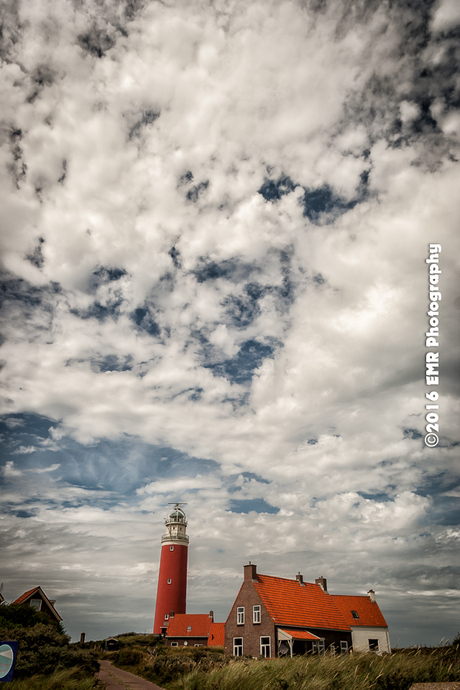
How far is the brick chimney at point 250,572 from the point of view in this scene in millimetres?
32750

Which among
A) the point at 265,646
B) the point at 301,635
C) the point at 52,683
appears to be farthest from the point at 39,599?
the point at 52,683

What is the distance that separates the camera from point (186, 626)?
164 feet

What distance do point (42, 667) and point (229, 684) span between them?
10.7 meters

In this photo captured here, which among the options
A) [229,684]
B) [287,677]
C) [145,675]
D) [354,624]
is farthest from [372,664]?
[354,624]

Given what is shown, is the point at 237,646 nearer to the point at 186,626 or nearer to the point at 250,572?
the point at 250,572

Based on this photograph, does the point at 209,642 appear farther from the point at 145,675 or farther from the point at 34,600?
the point at 145,675

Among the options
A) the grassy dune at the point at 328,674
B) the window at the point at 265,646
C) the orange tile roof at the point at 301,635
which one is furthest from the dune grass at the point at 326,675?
the window at the point at 265,646

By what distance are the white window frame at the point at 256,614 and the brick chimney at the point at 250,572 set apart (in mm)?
1885

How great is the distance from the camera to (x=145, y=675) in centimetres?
2442

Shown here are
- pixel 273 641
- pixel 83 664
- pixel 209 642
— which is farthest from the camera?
pixel 209 642

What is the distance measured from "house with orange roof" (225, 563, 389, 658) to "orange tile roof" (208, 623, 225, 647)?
47.1 ft

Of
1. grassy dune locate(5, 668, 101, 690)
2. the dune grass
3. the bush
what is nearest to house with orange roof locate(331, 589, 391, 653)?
the bush

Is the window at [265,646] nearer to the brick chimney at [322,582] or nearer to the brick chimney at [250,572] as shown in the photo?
the brick chimney at [250,572]

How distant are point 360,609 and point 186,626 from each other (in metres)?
21.9
